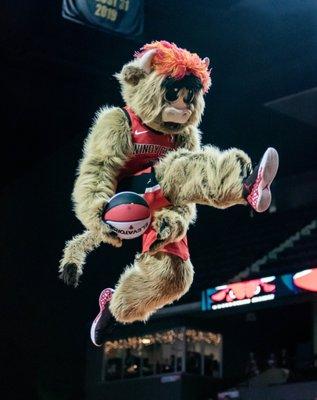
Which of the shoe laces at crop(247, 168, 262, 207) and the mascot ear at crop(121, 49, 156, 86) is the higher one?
the mascot ear at crop(121, 49, 156, 86)

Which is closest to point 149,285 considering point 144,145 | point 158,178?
point 158,178

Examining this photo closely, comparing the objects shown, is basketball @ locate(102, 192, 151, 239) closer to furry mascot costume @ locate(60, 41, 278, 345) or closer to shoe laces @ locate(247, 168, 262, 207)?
furry mascot costume @ locate(60, 41, 278, 345)

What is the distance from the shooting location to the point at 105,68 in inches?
208

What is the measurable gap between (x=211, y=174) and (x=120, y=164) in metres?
0.35

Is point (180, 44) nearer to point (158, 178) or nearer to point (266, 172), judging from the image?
point (158, 178)

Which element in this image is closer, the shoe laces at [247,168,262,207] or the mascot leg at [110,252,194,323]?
the shoe laces at [247,168,262,207]

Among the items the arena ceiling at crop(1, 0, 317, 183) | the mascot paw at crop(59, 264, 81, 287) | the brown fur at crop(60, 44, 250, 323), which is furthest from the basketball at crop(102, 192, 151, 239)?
the arena ceiling at crop(1, 0, 317, 183)

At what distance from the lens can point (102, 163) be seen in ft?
9.05

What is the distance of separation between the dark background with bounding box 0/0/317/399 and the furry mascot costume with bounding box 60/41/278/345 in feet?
5.33

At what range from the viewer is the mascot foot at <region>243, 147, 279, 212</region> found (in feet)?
7.72

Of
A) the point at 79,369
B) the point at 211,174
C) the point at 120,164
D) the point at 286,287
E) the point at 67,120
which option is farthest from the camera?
the point at 79,369

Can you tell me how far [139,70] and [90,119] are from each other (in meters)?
2.71

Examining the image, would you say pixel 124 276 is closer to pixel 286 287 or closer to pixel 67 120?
pixel 67 120

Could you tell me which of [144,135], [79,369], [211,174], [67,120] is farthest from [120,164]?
[79,369]
